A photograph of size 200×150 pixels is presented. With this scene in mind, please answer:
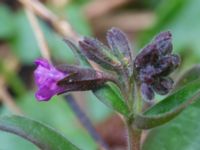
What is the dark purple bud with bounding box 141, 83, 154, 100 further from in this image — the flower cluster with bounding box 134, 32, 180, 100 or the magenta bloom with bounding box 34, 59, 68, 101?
the magenta bloom with bounding box 34, 59, 68, 101

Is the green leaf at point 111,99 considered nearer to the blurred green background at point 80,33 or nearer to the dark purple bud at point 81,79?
the dark purple bud at point 81,79

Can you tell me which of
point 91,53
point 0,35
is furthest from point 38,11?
point 91,53

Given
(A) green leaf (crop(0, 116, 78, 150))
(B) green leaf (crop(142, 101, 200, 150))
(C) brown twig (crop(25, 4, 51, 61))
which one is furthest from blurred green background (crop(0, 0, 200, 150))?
(A) green leaf (crop(0, 116, 78, 150))

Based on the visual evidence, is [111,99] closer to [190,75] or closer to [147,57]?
[147,57]

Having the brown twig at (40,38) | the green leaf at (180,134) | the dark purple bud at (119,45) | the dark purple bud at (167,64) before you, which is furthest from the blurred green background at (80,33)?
the dark purple bud at (167,64)

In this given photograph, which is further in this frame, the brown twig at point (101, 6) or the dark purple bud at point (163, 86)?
the brown twig at point (101, 6)

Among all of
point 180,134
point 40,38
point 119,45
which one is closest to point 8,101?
point 40,38
